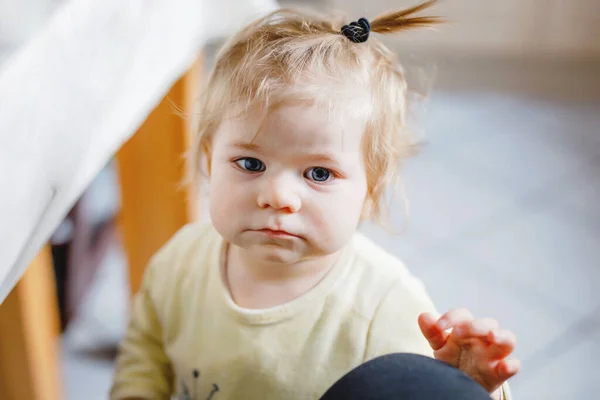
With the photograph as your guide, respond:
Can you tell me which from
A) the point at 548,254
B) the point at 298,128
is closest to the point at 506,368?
the point at 298,128

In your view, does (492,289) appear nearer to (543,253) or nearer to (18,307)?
(543,253)

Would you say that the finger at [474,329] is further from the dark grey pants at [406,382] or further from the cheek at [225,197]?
the cheek at [225,197]

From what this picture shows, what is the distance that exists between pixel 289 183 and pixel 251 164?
0.04 meters

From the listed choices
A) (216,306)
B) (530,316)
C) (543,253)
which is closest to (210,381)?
(216,306)

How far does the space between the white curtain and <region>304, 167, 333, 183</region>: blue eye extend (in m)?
0.18

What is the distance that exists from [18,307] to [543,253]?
1080 mm

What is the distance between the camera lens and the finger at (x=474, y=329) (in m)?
0.55

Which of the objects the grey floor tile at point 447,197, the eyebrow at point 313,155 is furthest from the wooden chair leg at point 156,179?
the grey floor tile at point 447,197

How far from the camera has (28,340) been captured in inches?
29.1

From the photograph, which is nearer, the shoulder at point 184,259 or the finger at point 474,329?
the finger at point 474,329

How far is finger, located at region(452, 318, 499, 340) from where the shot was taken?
21.7 inches

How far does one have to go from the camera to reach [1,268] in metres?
0.52

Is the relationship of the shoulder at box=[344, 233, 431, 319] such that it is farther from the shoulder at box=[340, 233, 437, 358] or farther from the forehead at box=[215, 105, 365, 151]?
the forehead at box=[215, 105, 365, 151]

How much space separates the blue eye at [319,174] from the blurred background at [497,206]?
210 millimetres
